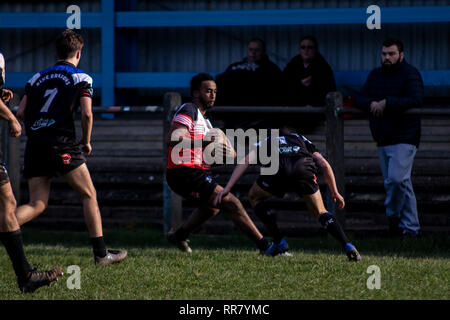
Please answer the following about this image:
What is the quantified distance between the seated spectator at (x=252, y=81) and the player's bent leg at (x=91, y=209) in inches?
167

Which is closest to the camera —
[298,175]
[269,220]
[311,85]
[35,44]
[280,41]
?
[298,175]

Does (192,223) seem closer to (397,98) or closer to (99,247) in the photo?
(99,247)

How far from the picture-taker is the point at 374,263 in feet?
23.3

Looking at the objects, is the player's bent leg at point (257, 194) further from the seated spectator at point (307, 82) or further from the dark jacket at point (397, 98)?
the seated spectator at point (307, 82)

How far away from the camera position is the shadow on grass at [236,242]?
8578 mm

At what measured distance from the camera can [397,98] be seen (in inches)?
372

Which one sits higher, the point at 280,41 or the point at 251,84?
the point at 280,41

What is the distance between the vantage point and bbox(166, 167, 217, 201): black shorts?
7.86 metres

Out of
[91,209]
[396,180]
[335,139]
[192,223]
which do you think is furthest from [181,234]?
[396,180]

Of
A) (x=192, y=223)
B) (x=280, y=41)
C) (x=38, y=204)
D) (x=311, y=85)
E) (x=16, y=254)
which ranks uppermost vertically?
(x=280, y=41)

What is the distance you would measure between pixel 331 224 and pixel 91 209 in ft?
7.24

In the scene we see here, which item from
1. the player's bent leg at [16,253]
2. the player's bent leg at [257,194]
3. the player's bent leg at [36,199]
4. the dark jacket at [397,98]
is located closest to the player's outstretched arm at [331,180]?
Result: the player's bent leg at [257,194]
